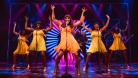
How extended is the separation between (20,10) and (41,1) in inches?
76.4

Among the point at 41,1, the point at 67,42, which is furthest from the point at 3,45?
the point at 67,42

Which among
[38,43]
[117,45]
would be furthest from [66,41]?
[117,45]

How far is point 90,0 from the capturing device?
1655 cm

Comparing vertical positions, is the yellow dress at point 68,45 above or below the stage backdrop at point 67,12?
below

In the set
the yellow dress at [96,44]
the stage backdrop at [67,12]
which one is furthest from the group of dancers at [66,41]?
the stage backdrop at [67,12]

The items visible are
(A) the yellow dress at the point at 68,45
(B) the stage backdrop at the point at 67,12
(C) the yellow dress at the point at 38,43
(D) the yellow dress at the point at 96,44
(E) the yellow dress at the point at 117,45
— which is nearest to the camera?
(A) the yellow dress at the point at 68,45

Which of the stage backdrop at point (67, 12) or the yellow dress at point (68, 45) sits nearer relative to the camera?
the yellow dress at point (68, 45)

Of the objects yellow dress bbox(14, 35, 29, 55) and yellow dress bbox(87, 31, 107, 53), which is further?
yellow dress bbox(14, 35, 29, 55)

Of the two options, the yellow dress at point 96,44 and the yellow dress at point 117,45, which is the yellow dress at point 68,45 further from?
the yellow dress at point 117,45

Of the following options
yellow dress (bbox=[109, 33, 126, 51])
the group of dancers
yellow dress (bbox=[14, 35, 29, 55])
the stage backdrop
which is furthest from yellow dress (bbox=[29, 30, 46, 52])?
the stage backdrop

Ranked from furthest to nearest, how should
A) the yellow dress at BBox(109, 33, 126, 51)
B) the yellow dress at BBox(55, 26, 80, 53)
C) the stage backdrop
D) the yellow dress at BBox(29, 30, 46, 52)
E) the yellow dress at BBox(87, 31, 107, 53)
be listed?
1. the stage backdrop
2. the yellow dress at BBox(109, 33, 126, 51)
3. the yellow dress at BBox(29, 30, 46, 52)
4. the yellow dress at BBox(87, 31, 107, 53)
5. the yellow dress at BBox(55, 26, 80, 53)

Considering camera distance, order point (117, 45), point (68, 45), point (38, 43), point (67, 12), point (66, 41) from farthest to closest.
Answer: point (67, 12)
point (117, 45)
point (38, 43)
point (68, 45)
point (66, 41)

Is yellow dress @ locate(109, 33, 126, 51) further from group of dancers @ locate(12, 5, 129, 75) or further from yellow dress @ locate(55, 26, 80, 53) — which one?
yellow dress @ locate(55, 26, 80, 53)

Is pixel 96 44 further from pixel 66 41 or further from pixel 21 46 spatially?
pixel 21 46
